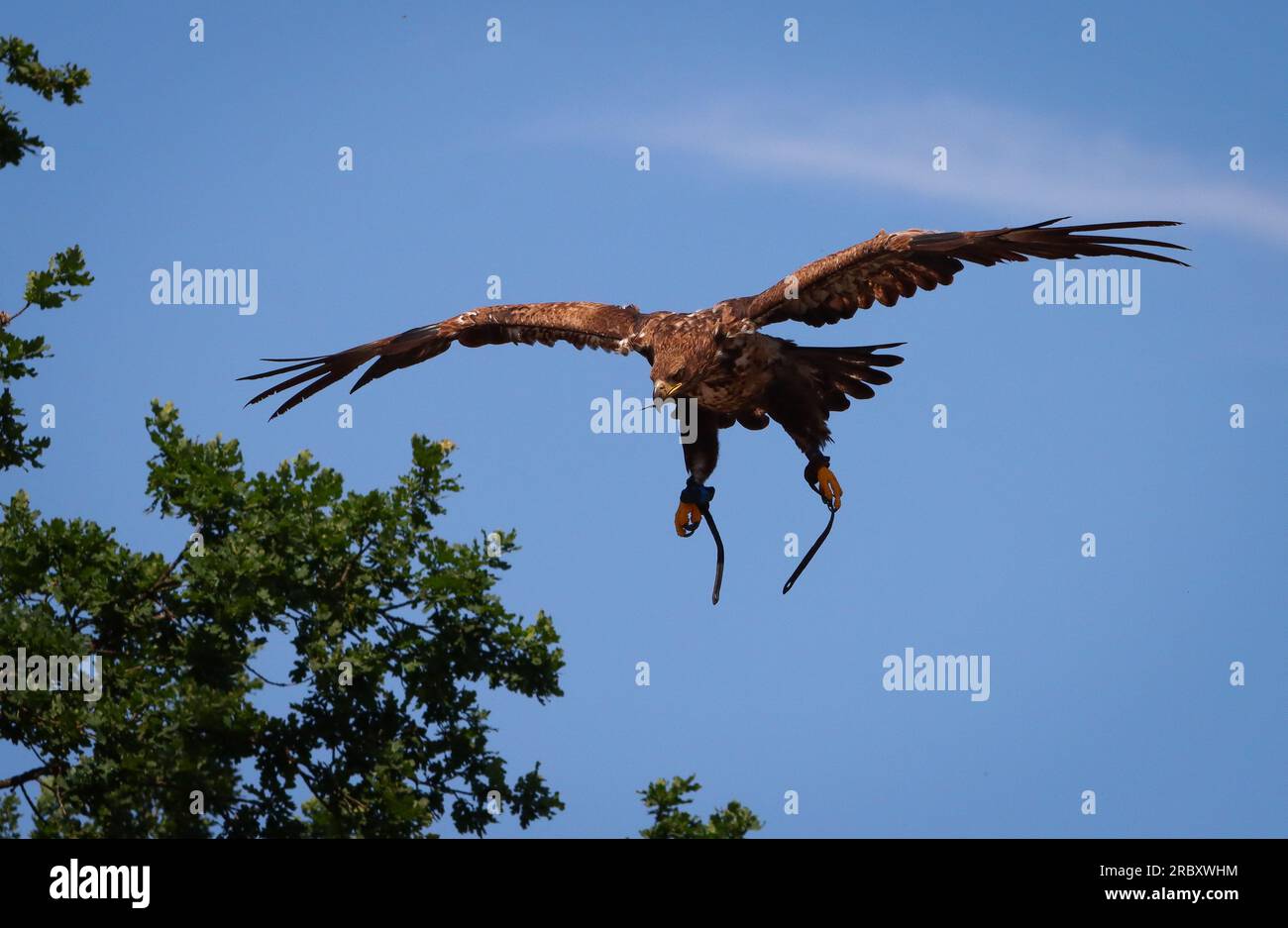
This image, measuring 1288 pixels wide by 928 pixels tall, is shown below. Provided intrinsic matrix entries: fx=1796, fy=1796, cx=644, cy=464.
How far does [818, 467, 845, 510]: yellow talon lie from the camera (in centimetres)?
1502

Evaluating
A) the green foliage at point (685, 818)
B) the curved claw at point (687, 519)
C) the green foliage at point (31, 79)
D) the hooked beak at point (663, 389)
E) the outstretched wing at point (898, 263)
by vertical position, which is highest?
the green foliage at point (31, 79)

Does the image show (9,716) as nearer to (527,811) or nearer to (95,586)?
(95,586)

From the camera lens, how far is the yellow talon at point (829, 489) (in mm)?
15023

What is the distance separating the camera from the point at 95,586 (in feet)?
50.6

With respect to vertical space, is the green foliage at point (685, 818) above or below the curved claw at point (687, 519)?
below

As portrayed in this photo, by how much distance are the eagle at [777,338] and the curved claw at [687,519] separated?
1 cm

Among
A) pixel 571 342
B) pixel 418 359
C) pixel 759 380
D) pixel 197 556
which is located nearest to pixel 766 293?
pixel 759 380

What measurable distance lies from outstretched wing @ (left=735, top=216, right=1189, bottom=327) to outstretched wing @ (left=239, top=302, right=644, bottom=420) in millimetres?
1701

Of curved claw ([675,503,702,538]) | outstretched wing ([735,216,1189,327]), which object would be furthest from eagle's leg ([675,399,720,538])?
outstretched wing ([735,216,1189,327])

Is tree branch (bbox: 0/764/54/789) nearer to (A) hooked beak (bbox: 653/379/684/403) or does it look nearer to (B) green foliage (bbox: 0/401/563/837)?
(B) green foliage (bbox: 0/401/563/837)

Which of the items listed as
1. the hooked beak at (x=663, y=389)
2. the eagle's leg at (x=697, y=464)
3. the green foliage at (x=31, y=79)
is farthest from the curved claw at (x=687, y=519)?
the green foliage at (x=31, y=79)

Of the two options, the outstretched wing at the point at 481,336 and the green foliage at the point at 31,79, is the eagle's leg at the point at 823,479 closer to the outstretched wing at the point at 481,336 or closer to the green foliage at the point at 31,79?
the outstretched wing at the point at 481,336

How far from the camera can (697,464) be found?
51.4ft

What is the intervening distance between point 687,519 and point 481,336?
3167 millimetres
